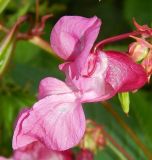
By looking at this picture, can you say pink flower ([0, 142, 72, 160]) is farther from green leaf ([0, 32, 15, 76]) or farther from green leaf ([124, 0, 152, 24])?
green leaf ([124, 0, 152, 24])

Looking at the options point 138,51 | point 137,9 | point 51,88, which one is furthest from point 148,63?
point 137,9

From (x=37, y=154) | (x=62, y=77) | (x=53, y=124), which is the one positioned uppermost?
(x=53, y=124)

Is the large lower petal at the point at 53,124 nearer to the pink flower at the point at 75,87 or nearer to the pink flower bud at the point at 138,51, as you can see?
the pink flower at the point at 75,87

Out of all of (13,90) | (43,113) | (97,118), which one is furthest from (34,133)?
(97,118)

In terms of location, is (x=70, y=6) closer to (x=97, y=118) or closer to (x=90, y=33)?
(x=97, y=118)

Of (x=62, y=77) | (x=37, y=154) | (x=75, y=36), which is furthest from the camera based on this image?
(x=62, y=77)

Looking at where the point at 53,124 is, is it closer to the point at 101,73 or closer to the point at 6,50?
the point at 101,73

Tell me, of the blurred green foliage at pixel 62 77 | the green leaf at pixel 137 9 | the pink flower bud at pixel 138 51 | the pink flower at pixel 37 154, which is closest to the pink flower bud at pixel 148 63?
the pink flower bud at pixel 138 51

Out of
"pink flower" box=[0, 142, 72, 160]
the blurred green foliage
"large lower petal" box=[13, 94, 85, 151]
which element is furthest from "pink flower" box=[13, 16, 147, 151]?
the blurred green foliage
